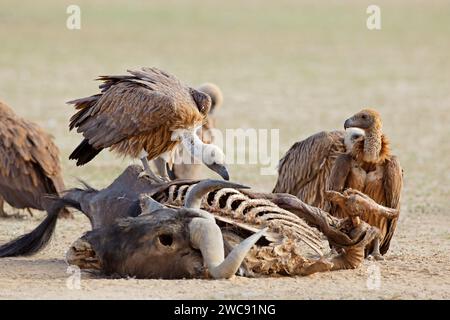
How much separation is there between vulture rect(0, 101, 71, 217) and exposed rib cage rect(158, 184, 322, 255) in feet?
11.3

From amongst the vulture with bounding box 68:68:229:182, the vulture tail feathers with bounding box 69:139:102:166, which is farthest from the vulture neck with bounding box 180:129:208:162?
the vulture tail feathers with bounding box 69:139:102:166

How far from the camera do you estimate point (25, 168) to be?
1145 cm

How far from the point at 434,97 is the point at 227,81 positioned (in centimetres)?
538

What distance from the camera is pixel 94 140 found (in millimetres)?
9914

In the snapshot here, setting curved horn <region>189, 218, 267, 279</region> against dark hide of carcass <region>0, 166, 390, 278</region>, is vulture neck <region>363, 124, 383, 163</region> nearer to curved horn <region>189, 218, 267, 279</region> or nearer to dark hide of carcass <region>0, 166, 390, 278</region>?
dark hide of carcass <region>0, 166, 390, 278</region>

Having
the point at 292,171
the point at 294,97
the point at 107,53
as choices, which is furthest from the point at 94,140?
the point at 107,53

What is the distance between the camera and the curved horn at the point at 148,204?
7.92 meters

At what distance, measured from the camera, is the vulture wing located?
9.90 metres

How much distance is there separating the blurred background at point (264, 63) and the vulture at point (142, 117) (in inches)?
136

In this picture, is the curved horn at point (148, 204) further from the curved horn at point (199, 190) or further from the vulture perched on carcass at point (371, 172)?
the vulture perched on carcass at point (371, 172)

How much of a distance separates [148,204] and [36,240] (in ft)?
4.50

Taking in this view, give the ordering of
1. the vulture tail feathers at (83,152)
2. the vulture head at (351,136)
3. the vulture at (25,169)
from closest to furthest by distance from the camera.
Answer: the vulture head at (351,136), the vulture tail feathers at (83,152), the vulture at (25,169)

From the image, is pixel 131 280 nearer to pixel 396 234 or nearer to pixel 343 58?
pixel 396 234

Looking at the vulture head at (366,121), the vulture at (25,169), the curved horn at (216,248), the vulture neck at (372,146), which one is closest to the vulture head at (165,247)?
the curved horn at (216,248)
